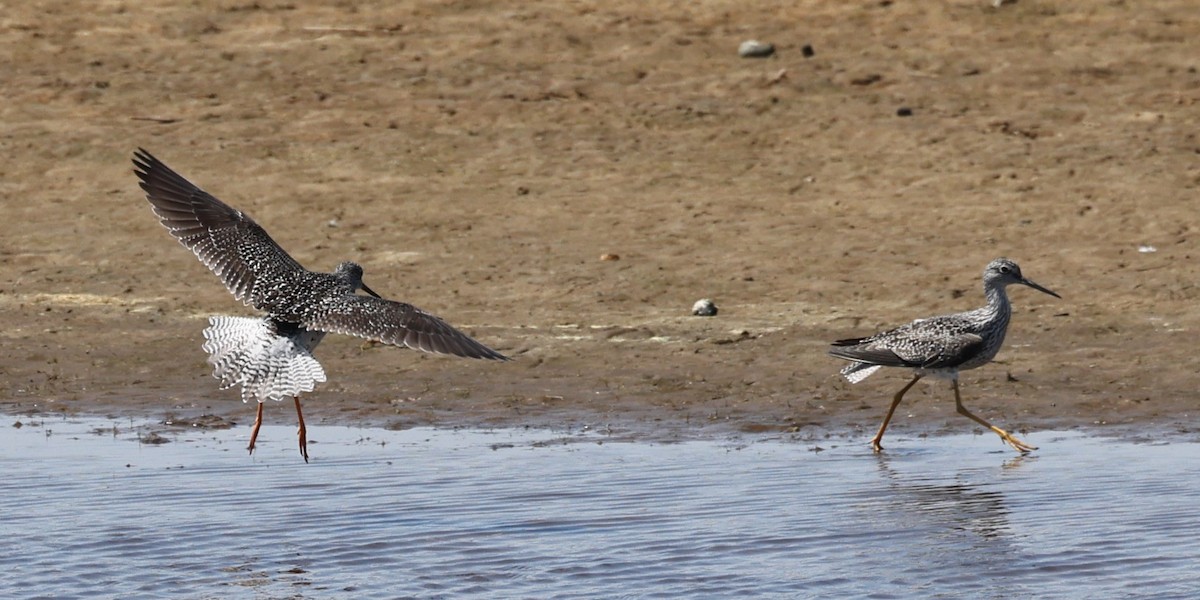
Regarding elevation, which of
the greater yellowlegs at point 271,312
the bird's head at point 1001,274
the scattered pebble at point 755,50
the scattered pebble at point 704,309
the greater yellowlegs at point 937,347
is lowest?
the scattered pebble at point 704,309

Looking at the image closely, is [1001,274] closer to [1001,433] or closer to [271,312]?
[1001,433]

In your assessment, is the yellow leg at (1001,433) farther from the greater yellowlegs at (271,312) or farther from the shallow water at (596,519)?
the greater yellowlegs at (271,312)

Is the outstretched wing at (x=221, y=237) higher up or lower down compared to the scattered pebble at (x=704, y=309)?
higher up

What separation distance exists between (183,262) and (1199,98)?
9.35 metres

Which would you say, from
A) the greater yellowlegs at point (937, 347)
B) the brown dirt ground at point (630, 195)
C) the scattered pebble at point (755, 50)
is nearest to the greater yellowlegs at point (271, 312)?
the brown dirt ground at point (630, 195)

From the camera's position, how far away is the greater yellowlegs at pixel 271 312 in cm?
937

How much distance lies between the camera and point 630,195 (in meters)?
16.1

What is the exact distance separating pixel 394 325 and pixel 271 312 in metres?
1.34

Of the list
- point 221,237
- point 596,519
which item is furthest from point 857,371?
point 221,237

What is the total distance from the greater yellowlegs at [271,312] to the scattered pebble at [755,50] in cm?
900

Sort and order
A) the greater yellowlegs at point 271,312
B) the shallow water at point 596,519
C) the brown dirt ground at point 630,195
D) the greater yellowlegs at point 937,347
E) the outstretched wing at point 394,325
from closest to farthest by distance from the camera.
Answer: the shallow water at point 596,519 → the outstretched wing at point 394,325 → the greater yellowlegs at point 271,312 → the greater yellowlegs at point 937,347 → the brown dirt ground at point 630,195

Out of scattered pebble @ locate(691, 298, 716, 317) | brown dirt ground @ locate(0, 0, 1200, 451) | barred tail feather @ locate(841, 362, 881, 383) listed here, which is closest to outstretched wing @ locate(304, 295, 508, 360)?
brown dirt ground @ locate(0, 0, 1200, 451)

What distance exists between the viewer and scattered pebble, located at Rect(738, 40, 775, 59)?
63.0 ft

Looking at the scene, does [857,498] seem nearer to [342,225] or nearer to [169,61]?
[342,225]
